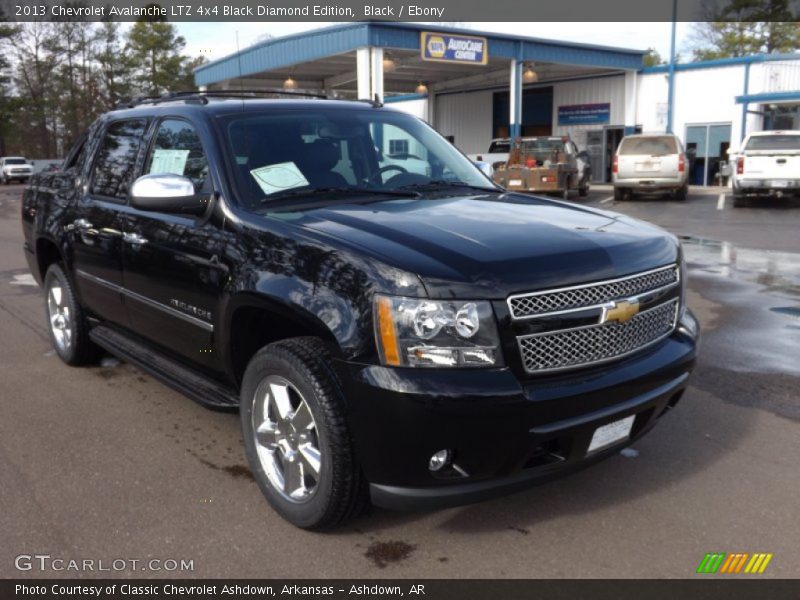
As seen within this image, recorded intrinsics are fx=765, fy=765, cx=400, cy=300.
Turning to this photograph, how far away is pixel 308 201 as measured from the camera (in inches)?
148

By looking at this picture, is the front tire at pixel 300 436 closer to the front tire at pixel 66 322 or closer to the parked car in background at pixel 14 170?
the front tire at pixel 66 322

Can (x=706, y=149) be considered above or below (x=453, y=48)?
below

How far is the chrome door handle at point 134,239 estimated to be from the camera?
169 inches

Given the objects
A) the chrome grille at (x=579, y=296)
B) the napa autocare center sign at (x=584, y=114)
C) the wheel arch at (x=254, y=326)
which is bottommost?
the wheel arch at (x=254, y=326)

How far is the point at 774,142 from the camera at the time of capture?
19.4 metres

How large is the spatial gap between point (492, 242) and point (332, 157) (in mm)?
1376

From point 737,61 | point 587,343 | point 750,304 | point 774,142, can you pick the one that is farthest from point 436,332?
point 737,61

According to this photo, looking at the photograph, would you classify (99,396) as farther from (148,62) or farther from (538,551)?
(148,62)

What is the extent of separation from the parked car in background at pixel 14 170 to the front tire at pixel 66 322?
44602mm

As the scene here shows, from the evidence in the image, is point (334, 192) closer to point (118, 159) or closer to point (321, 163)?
point (321, 163)

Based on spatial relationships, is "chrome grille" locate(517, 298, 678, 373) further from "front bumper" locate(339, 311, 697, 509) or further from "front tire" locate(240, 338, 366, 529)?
"front tire" locate(240, 338, 366, 529)

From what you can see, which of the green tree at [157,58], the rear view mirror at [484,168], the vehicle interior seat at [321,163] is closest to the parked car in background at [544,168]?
the rear view mirror at [484,168]

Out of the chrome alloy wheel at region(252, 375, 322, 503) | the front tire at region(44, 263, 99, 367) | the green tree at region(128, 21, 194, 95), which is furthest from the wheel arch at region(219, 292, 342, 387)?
the green tree at region(128, 21, 194, 95)

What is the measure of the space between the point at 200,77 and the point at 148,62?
106 feet
